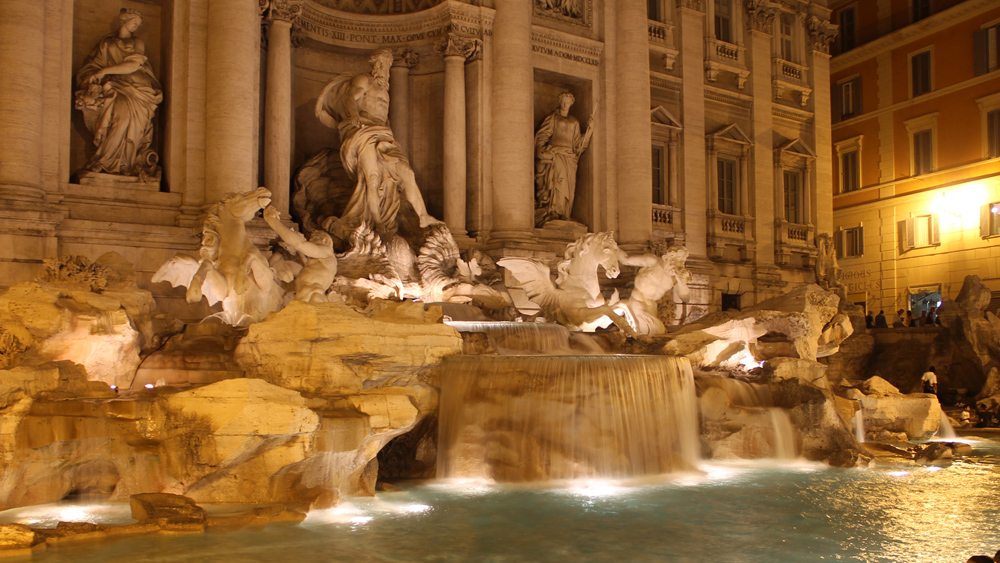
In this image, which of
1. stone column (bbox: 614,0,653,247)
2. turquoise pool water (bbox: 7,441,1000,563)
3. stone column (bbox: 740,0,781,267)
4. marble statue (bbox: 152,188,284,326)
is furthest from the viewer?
stone column (bbox: 740,0,781,267)

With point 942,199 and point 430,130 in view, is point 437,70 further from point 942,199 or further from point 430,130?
point 942,199

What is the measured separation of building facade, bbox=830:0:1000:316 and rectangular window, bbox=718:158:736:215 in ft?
25.2

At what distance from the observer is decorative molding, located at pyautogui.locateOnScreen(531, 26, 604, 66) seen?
16828mm

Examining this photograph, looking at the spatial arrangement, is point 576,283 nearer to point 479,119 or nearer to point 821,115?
point 479,119

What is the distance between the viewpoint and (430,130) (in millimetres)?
16438

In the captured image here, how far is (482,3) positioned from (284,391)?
10648 mm

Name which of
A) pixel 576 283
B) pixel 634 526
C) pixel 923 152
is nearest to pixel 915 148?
pixel 923 152

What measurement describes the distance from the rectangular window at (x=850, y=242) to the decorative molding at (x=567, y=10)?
13519 mm

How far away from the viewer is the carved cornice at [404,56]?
16.0 m

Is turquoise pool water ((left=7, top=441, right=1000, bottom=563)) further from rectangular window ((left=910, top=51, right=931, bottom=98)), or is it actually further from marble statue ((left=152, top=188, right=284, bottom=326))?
rectangular window ((left=910, top=51, right=931, bottom=98))

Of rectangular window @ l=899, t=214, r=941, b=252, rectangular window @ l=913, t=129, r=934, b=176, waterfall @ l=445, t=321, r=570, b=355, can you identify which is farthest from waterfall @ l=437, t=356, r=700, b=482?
rectangular window @ l=913, t=129, r=934, b=176

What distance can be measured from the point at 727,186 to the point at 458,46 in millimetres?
8242

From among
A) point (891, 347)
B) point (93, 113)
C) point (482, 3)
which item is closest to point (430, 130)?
point (482, 3)

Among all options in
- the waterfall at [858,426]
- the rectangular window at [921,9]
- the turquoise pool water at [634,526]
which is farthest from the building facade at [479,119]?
the turquoise pool water at [634,526]
